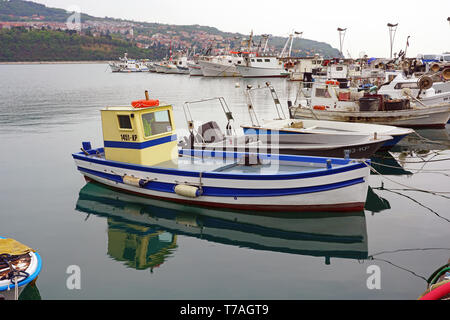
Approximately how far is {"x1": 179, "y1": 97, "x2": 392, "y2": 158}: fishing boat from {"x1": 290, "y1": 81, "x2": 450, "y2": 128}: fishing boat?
5.23m

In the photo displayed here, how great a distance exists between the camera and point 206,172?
10320 mm

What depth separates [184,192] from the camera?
34.4 feet

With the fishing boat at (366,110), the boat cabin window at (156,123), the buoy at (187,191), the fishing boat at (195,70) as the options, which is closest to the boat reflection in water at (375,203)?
the buoy at (187,191)

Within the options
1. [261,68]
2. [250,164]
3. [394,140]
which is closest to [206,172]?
[250,164]

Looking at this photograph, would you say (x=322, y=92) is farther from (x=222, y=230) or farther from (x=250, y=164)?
(x=222, y=230)

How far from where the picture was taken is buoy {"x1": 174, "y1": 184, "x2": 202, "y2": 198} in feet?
34.0

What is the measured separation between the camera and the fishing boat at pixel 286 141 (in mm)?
13844

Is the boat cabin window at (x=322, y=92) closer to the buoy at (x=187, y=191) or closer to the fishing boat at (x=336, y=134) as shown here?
the fishing boat at (x=336, y=134)

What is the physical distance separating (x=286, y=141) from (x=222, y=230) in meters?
6.88

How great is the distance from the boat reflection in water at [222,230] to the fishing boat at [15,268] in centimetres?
216
